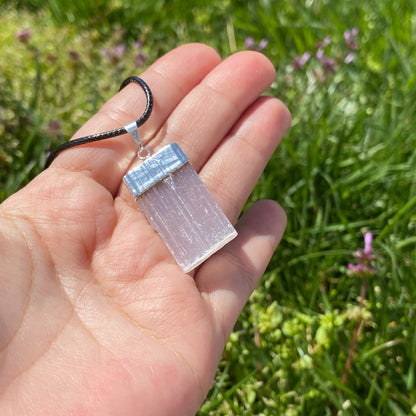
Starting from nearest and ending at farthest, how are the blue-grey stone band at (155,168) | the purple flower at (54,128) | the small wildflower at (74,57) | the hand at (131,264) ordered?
the hand at (131,264), the blue-grey stone band at (155,168), the purple flower at (54,128), the small wildflower at (74,57)

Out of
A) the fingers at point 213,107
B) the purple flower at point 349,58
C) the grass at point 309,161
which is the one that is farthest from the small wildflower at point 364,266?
the purple flower at point 349,58

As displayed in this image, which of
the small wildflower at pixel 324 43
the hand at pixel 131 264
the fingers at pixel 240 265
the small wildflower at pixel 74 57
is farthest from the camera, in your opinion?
the small wildflower at pixel 74 57

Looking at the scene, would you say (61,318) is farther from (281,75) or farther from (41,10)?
(41,10)

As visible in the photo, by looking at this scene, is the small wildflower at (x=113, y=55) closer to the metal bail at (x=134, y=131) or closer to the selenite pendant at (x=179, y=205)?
the metal bail at (x=134, y=131)

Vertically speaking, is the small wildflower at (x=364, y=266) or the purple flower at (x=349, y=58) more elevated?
the purple flower at (x=349, y=58)

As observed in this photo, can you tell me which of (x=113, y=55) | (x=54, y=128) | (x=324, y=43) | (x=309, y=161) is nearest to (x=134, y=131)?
(x=54, y=128)

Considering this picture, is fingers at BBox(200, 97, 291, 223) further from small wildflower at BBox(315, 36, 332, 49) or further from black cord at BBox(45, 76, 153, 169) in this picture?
small wildflower at BBox(315, 36, 332, 49)
